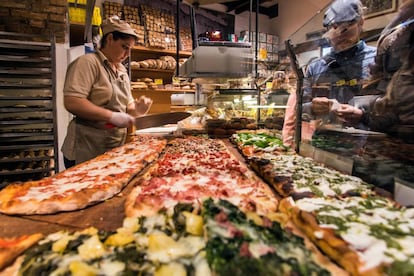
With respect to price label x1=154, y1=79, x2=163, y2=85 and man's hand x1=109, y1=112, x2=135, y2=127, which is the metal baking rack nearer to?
man's hand x1=109, y1=112, x2=135, y2=127

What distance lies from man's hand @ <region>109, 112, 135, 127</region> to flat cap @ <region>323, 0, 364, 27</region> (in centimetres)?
229

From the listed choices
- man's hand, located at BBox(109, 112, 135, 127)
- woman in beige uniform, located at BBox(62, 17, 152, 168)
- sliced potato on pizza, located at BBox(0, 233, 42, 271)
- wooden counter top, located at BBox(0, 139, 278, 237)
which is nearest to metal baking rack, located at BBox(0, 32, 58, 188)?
woman in beige uniform, located at BBox(62, 17, 152, 168)

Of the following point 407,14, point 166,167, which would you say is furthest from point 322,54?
point 166,167

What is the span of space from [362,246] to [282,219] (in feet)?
1.10

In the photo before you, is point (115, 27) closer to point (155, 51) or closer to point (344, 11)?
point (344, 11)

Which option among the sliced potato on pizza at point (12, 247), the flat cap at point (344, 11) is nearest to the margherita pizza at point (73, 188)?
the sliced potato on pizza at point (12, 247)

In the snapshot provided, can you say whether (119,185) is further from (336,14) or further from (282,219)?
(336,14)

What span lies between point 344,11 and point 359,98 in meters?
0.91

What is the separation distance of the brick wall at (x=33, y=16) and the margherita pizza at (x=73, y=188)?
8.08ft

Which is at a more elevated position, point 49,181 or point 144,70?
point 144,70

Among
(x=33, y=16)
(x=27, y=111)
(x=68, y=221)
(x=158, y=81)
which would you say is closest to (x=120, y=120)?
(x=27, y=111)

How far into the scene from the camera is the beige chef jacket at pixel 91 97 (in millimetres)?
3016

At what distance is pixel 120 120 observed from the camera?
3.09 metres

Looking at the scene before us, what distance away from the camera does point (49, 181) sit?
1.93 metres
